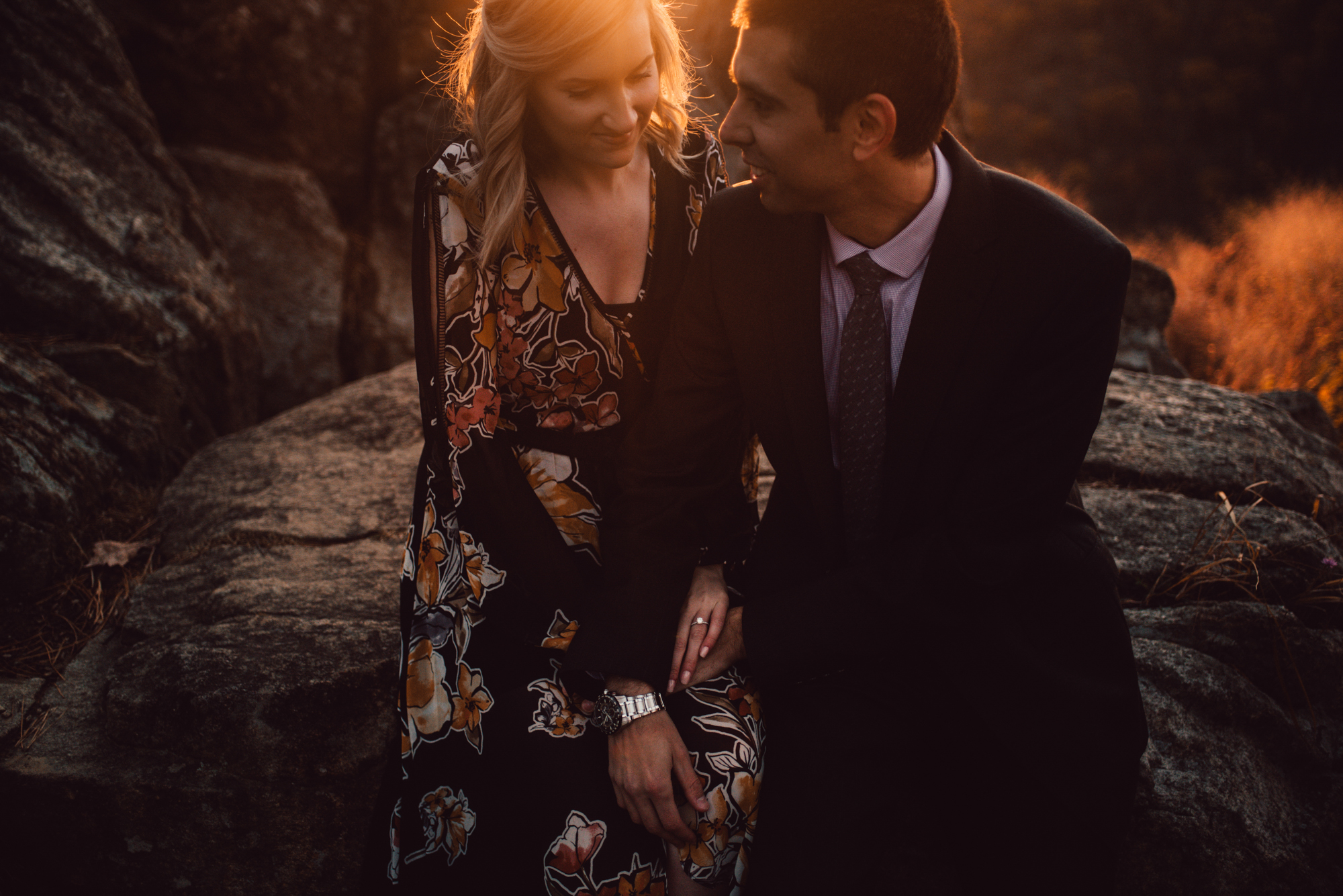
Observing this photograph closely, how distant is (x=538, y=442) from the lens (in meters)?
1.83

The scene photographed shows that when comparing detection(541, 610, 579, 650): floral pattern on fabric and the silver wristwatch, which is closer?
the silver wristwatch

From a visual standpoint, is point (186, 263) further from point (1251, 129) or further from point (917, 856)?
point (1251, 129)

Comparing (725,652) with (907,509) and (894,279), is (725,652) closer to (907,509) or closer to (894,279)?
(907,509)

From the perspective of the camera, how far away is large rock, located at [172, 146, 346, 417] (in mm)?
4301

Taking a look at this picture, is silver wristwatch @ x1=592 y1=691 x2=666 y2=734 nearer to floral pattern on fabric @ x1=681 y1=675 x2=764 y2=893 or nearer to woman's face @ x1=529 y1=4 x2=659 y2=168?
floral pattern on fabric @ x1=681 y1=675 x2=764 y2=893

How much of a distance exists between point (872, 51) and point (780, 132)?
0.22 meters

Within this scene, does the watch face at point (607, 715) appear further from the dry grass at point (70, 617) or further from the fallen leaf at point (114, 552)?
the fallen leaf at point (114, 552)

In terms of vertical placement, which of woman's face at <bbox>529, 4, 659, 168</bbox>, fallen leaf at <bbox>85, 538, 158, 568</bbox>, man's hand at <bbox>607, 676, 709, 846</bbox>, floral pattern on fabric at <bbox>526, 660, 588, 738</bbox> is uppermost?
woman's face at <bbox>529, 4, 659, 168</bbox>

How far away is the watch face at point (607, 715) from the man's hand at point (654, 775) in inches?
0.6

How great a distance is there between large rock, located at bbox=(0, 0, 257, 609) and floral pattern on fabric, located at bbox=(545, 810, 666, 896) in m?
1.93

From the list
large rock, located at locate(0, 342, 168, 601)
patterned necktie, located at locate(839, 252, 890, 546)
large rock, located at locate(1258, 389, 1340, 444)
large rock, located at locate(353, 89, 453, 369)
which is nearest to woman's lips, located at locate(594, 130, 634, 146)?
patterned necktie, located at locate(839, 252, 890, 546)

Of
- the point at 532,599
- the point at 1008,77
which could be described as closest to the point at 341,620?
the point at 532,599

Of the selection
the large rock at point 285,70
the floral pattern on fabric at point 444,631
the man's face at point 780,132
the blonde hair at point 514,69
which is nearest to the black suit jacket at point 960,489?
the man's face at point 780,132

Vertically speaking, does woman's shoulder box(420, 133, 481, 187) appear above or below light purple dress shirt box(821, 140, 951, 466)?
above
